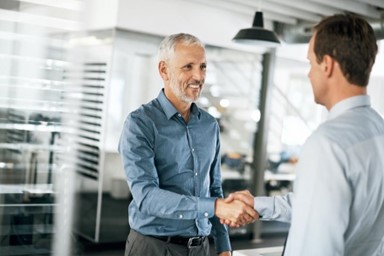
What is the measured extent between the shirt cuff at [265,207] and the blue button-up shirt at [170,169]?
190 mm

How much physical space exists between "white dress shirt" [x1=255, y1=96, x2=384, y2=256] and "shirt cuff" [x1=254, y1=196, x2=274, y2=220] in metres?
0.62

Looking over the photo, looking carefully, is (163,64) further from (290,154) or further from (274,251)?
(290,154)

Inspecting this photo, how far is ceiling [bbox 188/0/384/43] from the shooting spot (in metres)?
6.07

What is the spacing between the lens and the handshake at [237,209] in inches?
82.4

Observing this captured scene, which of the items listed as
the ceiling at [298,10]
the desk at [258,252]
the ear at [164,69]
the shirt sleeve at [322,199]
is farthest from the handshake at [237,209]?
the ceiling at [298,10]

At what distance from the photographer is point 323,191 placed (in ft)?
4.24

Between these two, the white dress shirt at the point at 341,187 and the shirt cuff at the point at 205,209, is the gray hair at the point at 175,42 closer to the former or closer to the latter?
the shirt cuff at the point at 205,209

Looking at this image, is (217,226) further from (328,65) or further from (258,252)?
(328,65)

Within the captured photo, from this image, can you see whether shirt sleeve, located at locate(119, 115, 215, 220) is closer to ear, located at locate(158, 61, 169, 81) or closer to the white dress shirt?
ear, located at locate(158, 61, 169, 81)

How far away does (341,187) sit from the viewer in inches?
51.1

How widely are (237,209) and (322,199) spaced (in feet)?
2.69

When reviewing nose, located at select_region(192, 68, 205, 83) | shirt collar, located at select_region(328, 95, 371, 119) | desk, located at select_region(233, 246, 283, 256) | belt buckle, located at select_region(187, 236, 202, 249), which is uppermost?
nose, located at select_region(192, 68, 205, 83)

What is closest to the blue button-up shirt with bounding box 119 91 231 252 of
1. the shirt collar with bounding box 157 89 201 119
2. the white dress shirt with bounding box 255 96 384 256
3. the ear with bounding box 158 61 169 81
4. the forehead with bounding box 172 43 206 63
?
the shirt collar with bounding box 157 89 201 119

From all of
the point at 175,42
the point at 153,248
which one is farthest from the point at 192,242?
the point at 175,42
